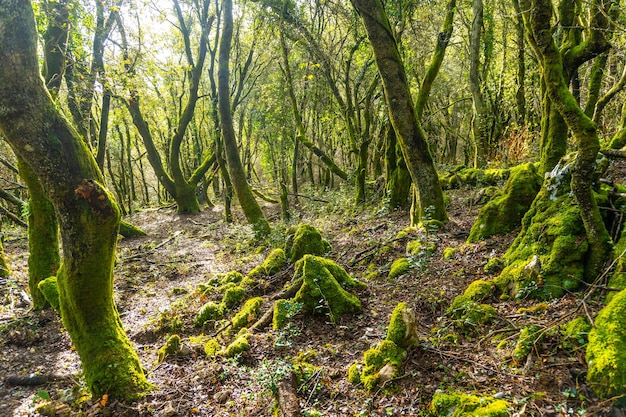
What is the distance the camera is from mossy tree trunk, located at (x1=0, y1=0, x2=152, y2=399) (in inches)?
132

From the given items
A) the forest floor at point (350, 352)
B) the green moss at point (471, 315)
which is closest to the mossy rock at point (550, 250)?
the forest floor at point (350, 352)

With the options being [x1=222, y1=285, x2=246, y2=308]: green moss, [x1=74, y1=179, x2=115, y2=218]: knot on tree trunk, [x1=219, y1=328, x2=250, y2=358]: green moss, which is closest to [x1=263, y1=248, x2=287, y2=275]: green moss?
[x1=222, y1=285, x2=246, y2=308]: green moss

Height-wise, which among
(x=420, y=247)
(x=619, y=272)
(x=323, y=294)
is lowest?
(x=323, y=294)

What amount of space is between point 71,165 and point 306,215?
11.6 m

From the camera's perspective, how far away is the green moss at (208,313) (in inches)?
241

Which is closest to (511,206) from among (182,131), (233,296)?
(233,296)

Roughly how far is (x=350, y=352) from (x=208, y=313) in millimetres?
2903

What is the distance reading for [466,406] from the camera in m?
2.90

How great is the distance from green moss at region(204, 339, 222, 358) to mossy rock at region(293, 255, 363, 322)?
1257mm

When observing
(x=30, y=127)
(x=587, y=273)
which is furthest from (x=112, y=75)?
(x=587, y=273)

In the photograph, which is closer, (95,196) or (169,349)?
(95,196)

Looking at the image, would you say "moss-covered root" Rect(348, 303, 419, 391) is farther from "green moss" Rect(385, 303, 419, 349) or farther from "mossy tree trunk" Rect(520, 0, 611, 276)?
"mossy tree trunk" Rect(520, 0, 611, 276)

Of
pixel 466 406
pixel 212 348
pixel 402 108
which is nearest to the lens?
pixel 466 406

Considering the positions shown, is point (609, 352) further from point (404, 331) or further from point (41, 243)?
point (41, 243)
